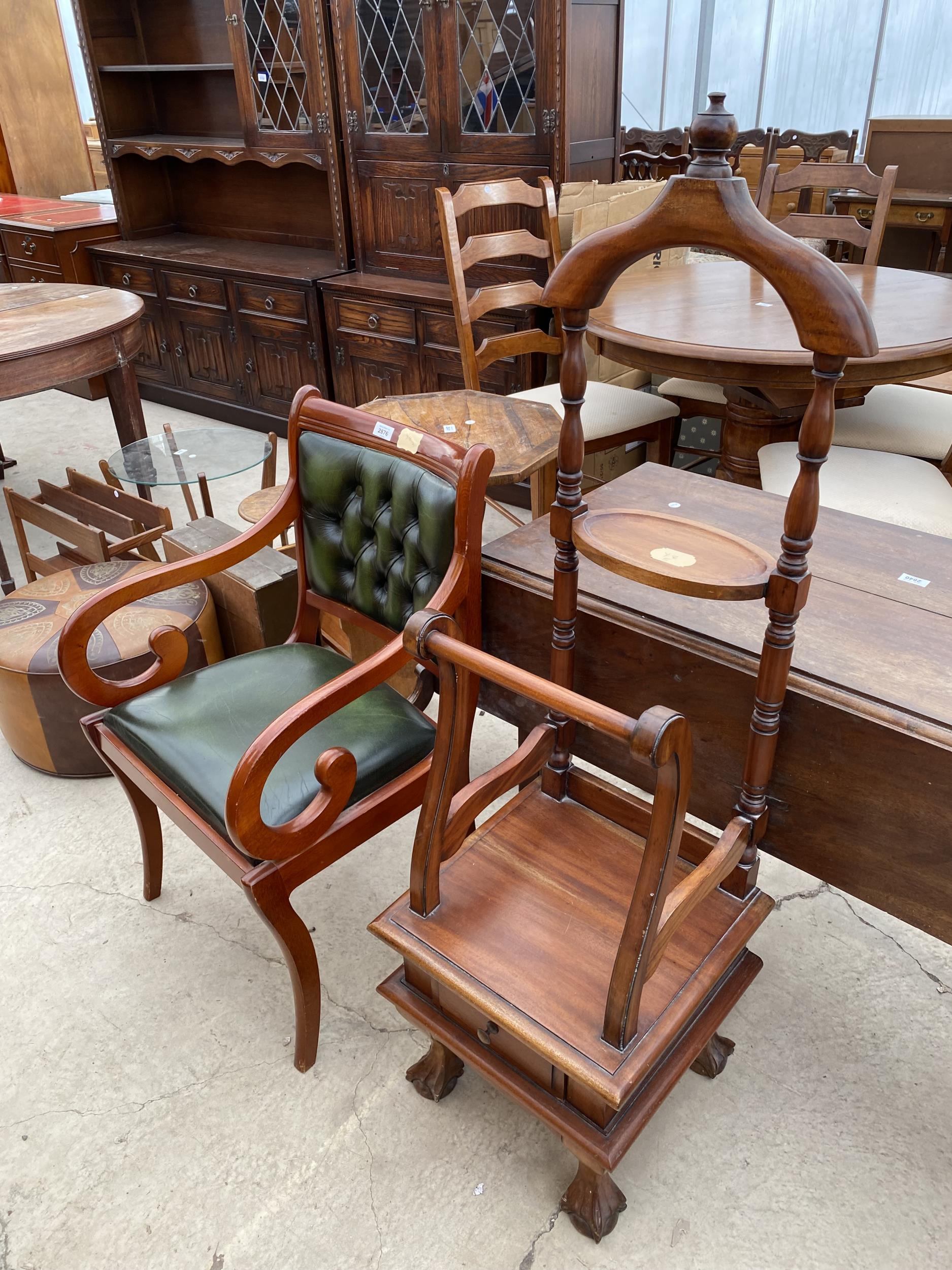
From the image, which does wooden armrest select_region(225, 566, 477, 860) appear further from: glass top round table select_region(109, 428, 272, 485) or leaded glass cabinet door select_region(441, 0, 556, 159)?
leaded glass cabinet door select_region(441, 0, 556, 159)

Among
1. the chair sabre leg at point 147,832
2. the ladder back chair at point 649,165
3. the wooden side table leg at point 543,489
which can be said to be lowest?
the chair sabre leg at point 147,832

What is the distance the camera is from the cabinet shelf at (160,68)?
3766mm

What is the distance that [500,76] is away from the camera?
2887 millimetres

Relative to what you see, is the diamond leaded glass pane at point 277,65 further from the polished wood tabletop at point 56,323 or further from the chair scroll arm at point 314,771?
the chair scroll arm at point 314,771

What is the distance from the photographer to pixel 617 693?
53.2 inches

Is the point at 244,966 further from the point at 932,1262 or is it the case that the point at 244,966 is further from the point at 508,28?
the point at 508,28

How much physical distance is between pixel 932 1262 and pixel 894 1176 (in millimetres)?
118

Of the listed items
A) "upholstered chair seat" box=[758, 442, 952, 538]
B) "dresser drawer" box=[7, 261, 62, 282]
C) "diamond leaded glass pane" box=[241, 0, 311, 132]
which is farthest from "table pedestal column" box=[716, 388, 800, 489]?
"dresser drawer" box=[7, 261, 62, 282]

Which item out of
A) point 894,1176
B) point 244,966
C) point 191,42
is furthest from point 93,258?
point 894,1176

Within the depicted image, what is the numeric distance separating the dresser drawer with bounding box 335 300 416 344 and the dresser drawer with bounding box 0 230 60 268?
6.45ft

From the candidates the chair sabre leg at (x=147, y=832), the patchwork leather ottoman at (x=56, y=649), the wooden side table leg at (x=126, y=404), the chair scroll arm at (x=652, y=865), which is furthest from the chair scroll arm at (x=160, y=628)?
the wooden side table leg at (x=126, y=404)

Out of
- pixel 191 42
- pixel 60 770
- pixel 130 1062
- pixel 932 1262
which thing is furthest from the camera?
pixel 191 42

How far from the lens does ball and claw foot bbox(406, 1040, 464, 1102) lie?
1368mm

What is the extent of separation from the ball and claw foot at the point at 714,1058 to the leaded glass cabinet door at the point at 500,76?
272cm
